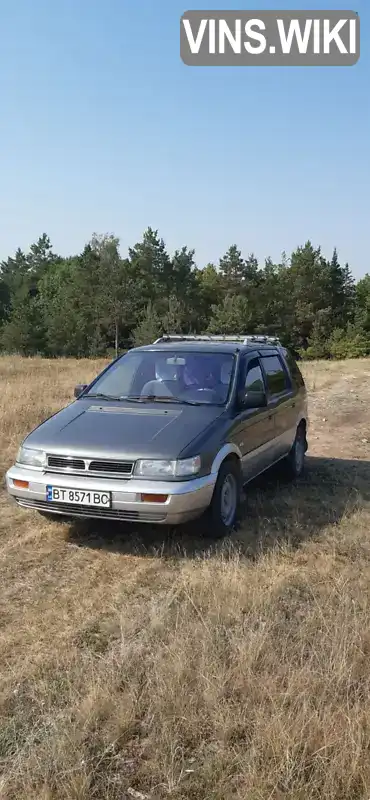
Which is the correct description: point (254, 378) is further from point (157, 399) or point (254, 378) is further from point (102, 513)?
point (102, 513)

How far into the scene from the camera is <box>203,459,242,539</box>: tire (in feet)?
16.3

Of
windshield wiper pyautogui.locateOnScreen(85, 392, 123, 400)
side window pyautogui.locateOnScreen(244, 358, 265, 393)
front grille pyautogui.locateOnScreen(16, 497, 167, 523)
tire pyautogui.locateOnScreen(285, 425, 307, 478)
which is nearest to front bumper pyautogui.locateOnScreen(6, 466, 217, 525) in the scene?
front grille pyautogui.locateOnScreen(16, 497, 167, 523)

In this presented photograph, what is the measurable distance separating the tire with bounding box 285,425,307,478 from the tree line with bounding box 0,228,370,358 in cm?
4404

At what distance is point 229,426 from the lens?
17.4 ft

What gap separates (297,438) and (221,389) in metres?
2.35

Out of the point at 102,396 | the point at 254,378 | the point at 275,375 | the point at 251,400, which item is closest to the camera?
the point at 251,400

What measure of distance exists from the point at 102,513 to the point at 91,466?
357mm

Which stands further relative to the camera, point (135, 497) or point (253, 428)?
point (253, 428)

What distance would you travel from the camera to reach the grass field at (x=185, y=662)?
7.68ft

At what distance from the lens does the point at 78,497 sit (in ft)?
15.3

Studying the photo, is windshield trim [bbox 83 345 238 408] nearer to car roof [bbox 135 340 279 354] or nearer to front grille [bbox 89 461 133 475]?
car roof [bbox 135 340 279 354]

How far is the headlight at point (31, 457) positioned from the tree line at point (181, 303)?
4696cm

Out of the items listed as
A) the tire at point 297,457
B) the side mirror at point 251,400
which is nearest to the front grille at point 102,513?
the side mirror at point 251,400

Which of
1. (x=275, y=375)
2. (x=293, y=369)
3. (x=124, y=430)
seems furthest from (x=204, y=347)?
(x=293, y=369)
